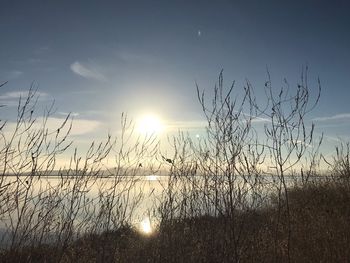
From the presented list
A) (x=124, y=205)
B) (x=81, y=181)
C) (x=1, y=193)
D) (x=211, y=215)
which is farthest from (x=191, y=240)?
(x=1, y=193)

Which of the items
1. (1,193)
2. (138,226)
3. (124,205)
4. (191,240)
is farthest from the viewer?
(138,226)

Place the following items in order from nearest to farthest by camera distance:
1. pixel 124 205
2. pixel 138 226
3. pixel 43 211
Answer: pixel 43 211
pixel 124 205
pixel 138 226

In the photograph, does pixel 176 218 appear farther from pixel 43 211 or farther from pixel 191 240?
pixel 43 211

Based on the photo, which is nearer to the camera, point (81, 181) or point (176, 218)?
point (81, 181)

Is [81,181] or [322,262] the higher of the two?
[81,181]

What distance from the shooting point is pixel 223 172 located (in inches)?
170

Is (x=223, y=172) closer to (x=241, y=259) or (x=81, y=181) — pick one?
(x=241, y=259)

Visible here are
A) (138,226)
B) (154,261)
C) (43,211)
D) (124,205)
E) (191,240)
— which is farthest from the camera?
(138,226)

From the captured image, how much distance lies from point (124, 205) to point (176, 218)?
84 centimetres

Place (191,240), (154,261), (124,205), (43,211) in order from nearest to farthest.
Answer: (43,211) → (154,261) → (191,240) → (124,205)

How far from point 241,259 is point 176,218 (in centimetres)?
147

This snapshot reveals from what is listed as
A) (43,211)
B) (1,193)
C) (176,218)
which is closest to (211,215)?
(176,218)

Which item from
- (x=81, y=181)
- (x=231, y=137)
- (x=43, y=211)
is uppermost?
(x=231, y=137)

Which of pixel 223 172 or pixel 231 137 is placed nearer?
pixel 231 137
